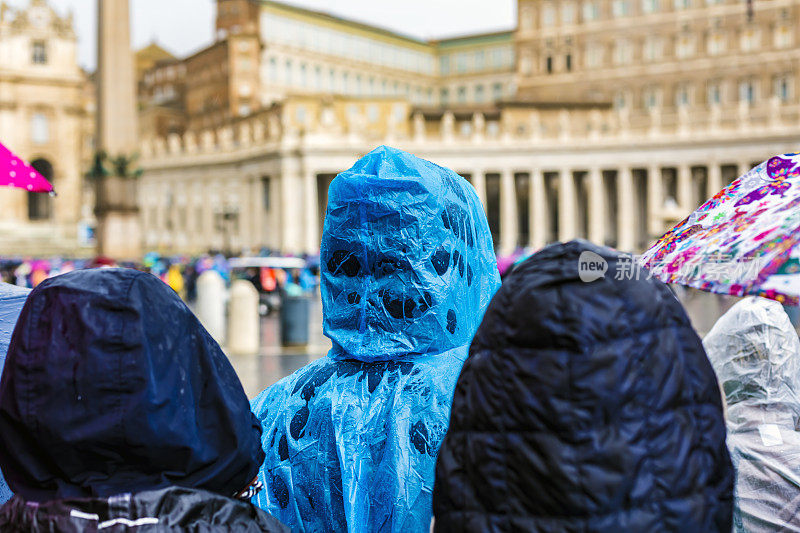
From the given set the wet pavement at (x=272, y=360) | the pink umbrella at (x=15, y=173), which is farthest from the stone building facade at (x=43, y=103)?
the pink umbrella at (x=15, y=173)

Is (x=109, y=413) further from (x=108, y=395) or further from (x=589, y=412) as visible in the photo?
(x=589, y=412)

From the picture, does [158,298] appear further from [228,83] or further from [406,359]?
[228,83]

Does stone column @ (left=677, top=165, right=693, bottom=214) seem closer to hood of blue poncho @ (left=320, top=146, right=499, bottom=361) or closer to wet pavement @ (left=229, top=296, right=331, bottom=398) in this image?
wet pavement @ (left=229, top=296, right=331, bottom=398)

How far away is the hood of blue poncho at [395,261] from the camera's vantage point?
3559 millimetres

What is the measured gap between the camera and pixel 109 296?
2400mm

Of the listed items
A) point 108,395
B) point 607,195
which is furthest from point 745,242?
point 607,195

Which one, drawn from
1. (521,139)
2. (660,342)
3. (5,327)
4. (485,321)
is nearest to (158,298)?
(485,321)

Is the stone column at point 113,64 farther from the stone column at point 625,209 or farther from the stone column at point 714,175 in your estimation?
the stone column at point 714,175

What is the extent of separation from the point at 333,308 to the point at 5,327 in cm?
150

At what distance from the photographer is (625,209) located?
59.4m

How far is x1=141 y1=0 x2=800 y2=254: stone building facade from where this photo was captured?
5819 cm

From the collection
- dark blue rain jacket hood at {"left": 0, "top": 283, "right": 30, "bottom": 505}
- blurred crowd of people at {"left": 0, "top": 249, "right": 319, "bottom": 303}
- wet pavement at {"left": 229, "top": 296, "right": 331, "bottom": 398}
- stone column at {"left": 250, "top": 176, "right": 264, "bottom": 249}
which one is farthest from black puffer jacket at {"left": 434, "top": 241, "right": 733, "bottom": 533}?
stone column at {"left": 250, "top": 176, "right": 264, "bottom": 249}

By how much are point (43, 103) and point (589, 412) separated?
201ft

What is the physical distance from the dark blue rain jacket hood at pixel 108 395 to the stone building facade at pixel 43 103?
5609 centimetres
